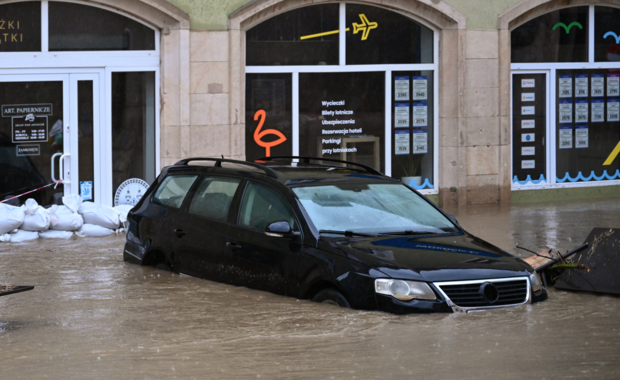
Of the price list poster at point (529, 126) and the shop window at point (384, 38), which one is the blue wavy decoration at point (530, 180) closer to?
the price list poster at point (529, 126)

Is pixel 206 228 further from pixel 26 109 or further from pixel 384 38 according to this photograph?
pixel 384 38

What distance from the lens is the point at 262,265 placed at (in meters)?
7.98

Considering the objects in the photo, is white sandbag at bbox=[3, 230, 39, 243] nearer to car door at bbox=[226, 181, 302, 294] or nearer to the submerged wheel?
car door at bbox=[226, 181, 302, 294]

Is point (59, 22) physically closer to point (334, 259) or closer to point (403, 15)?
point (403, 15)

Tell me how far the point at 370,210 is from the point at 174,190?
2.21 meters

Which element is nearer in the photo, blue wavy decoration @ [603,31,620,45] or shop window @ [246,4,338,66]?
shop window @ [246,4,338,66]

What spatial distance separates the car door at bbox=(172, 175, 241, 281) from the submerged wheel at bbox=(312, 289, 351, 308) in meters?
1.23

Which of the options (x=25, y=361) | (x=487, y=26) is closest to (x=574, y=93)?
(x=487, y=26)

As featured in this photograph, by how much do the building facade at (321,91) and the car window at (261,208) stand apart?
6063 mm

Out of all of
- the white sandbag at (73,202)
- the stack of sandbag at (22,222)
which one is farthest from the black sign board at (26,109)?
the stack of sandbag at (22,222)

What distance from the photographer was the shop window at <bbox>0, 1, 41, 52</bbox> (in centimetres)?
1349

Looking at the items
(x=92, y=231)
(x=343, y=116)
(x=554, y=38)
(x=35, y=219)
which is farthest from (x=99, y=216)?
(x=554, y=38)

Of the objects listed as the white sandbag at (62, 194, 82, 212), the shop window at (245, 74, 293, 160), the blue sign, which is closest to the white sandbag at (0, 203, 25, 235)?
the white sandbag at (62, 194, 82, 212)

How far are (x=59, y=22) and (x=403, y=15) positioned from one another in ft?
18.1
